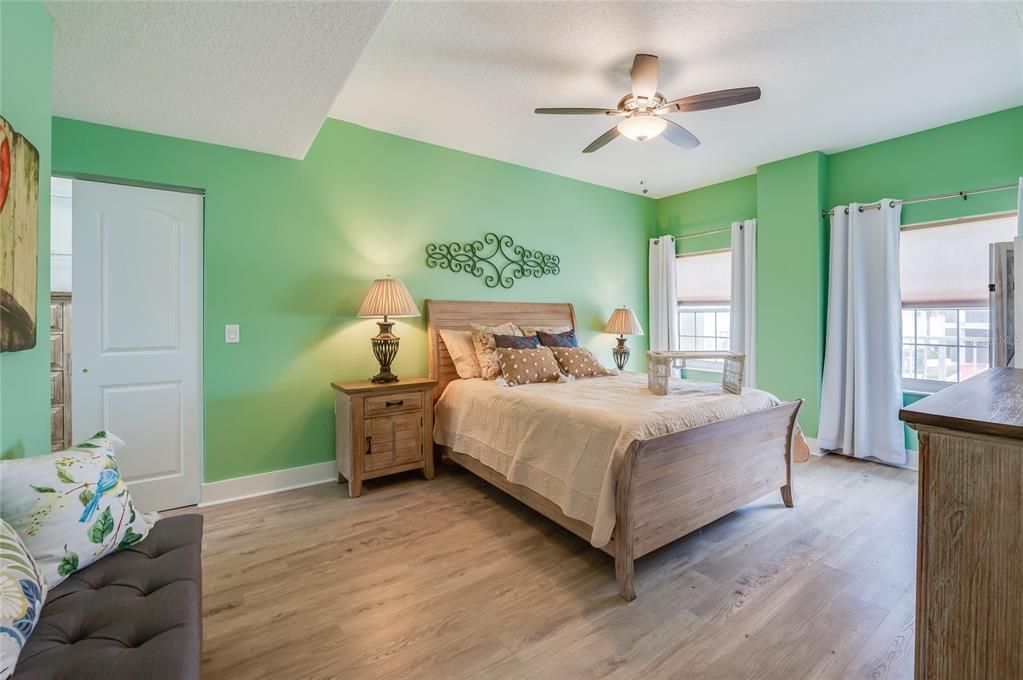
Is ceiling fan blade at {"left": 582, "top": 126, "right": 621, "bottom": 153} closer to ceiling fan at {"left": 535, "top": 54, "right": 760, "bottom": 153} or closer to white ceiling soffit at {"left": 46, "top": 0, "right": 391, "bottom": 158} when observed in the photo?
ceiling fan at {"left": 535, "top": 54, "right": 760, "bottom": 153}

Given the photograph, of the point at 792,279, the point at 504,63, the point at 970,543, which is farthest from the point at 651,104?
the point at 792,279

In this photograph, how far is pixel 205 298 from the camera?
285cm

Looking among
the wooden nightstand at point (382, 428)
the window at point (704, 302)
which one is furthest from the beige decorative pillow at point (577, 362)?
the window at point (704, 302)

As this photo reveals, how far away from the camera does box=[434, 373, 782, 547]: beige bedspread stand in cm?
198

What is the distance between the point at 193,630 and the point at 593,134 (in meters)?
3.72

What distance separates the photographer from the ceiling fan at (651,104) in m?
2.22

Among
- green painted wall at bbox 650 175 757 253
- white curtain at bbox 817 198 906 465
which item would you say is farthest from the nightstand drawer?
green painted wall at bbox 650 175 757 253

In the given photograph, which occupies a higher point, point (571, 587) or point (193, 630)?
point (193, 630)

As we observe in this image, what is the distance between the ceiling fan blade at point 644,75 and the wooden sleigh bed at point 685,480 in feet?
6.11

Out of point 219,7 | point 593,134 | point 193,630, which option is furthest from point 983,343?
point 219,7

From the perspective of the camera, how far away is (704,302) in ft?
16.2

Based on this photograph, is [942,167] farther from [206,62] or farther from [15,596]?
[15,596]

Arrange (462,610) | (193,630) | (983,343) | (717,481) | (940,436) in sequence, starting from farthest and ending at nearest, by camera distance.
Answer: (983,343) < (717,481) < (462,610) < (193,630) < (940,436)

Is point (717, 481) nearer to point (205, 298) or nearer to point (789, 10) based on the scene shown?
point (789, 10)
